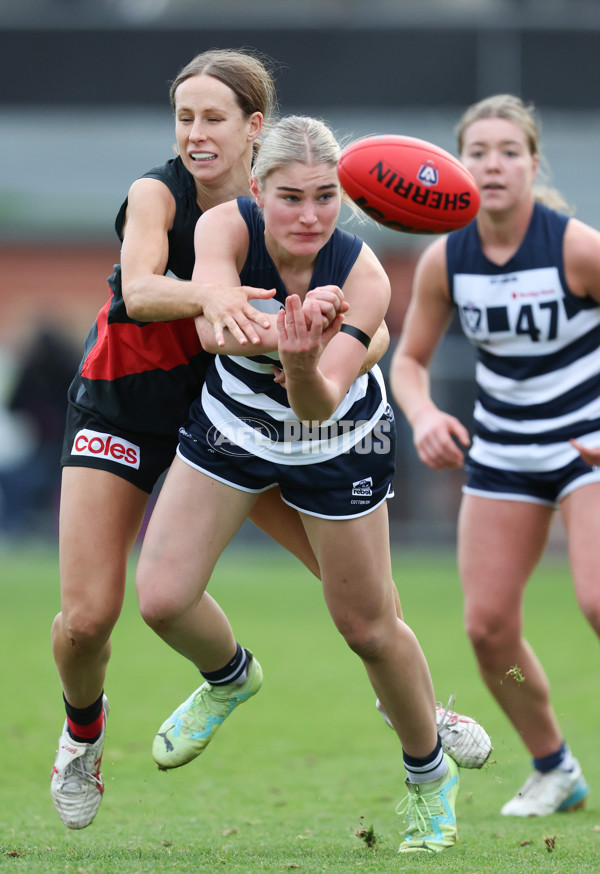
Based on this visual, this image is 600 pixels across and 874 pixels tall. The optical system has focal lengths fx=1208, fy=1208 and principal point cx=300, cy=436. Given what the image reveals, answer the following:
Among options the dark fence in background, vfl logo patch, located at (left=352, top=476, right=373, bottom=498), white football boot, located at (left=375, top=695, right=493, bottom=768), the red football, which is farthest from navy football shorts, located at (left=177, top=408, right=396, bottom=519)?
the dark fence in background

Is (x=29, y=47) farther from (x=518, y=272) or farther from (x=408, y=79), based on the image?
(x=518, y=272)

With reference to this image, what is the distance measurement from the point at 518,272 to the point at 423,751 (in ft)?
6.43

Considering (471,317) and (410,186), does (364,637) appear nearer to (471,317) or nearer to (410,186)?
(410,186)

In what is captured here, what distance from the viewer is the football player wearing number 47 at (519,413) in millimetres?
4754

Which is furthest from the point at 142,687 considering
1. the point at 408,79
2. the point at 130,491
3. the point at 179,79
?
the point at 408,79

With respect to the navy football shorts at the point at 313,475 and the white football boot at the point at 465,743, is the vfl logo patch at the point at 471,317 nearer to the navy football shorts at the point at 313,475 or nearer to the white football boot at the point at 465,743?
the navy football shorts at the point at 313,475

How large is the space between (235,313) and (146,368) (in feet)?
2.57

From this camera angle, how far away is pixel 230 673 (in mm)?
4305

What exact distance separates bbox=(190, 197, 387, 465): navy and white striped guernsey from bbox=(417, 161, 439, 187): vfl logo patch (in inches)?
11.2

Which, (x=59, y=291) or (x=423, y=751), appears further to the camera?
(x=59, y=291)

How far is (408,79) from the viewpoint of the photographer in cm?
1562

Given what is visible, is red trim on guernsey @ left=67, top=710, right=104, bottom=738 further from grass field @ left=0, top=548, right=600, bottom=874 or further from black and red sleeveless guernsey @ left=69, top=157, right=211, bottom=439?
black and red sleeveless guernsey @ left=69, top=157, right=211, bottom=439

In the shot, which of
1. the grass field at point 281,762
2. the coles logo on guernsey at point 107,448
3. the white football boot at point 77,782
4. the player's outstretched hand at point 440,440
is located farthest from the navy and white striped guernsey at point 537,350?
the white football boot at point 77,782

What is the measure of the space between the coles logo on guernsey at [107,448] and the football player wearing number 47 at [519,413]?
48.3 inches
